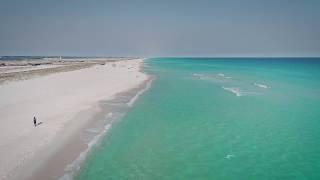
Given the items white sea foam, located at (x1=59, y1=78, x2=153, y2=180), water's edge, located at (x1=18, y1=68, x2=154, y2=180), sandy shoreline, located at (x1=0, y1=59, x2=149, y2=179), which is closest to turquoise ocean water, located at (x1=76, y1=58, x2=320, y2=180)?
white sea foam, located at (x1=59, y1=78, x2=153, y2=180)

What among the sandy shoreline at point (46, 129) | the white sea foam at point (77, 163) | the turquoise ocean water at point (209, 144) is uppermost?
the sandy shoreline at point (46, 129)

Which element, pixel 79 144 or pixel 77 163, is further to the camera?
pixel 79 144

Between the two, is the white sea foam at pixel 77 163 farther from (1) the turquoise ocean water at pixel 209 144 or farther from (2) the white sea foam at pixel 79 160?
(1) the turquoise ocean water at pixel 209 144

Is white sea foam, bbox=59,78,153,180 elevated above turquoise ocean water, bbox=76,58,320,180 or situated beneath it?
elevated above

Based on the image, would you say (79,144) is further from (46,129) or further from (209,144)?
(209,144)

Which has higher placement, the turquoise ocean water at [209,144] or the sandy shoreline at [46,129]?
the sandy shoreline at [46,129]

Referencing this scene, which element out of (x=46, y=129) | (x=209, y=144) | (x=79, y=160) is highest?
(x=46, y=129)

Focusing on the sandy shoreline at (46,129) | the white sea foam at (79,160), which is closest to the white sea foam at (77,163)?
the white sea foam at (79,160)

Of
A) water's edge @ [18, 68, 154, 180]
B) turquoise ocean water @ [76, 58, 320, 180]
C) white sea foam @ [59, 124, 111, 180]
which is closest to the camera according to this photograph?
white sea foam @ [59, 124, 111, 180]

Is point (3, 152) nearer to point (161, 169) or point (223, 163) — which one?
point (161, 169)

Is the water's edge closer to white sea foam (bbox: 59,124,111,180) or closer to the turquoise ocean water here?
white sea foam (bbox: 59,124,111,180)

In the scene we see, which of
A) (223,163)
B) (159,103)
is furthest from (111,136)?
(159,103)

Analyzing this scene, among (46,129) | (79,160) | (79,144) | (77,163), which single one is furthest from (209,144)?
(46,129)
